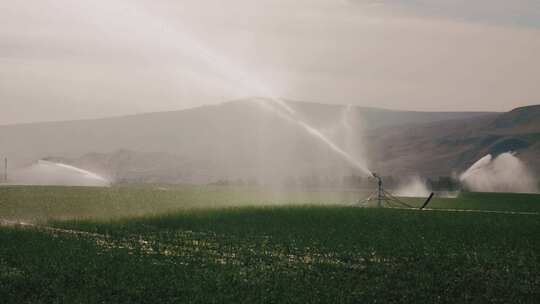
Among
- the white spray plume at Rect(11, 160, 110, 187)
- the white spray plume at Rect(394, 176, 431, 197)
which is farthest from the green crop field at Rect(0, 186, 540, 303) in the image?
the white spray plume at Rect(11, 160, 110, 187)

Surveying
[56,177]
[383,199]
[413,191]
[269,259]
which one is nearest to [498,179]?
[413,191]

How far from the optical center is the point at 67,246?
93.2 feet

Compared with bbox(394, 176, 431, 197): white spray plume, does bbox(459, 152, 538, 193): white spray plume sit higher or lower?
higher

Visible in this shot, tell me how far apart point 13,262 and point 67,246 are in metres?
3.36

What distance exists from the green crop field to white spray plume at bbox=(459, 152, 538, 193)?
3539 inches

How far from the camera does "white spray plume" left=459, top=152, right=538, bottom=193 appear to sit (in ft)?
431

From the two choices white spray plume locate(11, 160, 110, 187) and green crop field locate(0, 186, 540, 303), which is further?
white spray plume locate(11, 160, 110, 187)

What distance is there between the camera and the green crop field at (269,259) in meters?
20.4

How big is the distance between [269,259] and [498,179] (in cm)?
12114

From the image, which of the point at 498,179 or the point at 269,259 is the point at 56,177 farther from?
the point at 269,259

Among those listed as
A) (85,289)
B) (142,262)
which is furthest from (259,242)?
(85,289)

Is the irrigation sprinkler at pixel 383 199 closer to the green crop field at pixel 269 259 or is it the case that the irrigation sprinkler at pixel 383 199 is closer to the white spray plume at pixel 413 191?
the green crop field at pixel 269 259

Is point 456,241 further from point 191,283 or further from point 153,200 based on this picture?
point 153,200

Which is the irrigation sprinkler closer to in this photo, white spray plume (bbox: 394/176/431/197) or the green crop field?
the green crop field
